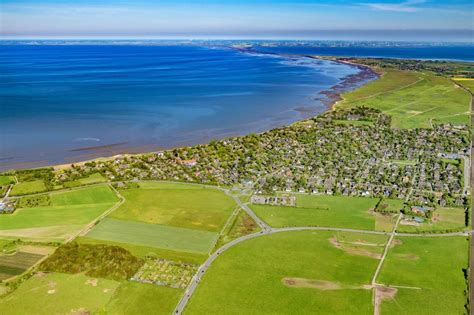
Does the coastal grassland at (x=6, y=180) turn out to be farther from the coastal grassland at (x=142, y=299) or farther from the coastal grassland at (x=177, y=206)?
the coastal grassland at (x=142, y=299)

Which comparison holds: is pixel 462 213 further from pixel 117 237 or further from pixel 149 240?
pixel 117 237

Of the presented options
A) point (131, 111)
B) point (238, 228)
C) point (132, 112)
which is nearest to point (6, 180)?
point (238, 228)

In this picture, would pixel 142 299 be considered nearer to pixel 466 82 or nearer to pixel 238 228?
pixel 238 228

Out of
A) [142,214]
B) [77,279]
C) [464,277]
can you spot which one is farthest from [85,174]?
[464,277]

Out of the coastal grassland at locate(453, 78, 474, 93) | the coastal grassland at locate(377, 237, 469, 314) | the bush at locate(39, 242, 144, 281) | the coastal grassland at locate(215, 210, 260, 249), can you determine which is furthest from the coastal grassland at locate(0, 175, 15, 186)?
the coastal grassland at locate(453, 78, 474, 93)

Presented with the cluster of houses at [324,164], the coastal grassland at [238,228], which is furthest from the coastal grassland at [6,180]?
the coastal grassland at [238,228]

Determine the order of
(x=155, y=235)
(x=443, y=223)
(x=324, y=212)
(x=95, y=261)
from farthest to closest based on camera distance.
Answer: (x=324, y=212)
(x=443, y=223)
(x=155, y=235)
(x=95, y=261)
